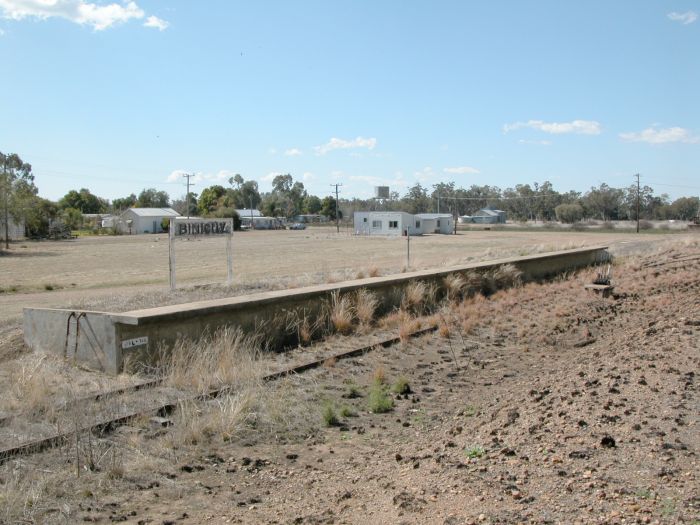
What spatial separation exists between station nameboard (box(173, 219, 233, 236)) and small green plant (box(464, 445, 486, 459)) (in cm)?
1267

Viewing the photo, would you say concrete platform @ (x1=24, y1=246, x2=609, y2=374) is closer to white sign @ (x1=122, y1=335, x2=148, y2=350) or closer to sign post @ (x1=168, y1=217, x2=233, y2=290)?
white sign @ (x1=122, y1=335, x2=148, y2=350)

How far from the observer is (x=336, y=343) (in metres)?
12.1

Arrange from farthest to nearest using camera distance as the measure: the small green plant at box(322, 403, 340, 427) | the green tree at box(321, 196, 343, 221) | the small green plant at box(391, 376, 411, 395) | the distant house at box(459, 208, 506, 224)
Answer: the green tree at box(321, 196, 343, 221)
the distant house at box(459, 208, 506, 224)
the small green plant at box(391, 376, 411, 395)
the small green plant at box(322, 403, 340, 427)

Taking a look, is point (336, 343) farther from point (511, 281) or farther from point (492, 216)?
point (492, 216)

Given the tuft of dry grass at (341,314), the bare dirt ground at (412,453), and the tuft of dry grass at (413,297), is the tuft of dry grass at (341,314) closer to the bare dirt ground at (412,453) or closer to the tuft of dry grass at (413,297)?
the tuft of dry grass at (413,297)

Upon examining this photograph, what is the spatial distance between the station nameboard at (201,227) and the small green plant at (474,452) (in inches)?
499

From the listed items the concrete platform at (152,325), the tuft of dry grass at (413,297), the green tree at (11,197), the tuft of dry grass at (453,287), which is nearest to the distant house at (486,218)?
the green tree at (11,197)

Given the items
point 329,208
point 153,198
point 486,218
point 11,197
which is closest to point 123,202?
point 153,198

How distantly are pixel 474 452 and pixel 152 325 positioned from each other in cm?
555

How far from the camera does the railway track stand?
6328 mm

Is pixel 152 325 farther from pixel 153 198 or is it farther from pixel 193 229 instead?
pixel 153 198

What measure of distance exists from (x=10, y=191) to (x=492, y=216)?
124 meters

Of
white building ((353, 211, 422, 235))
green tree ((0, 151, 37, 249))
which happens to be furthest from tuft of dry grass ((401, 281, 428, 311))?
white building ((353, 211, 422, 235))

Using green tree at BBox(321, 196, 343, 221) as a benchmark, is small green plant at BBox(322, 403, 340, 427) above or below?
below
